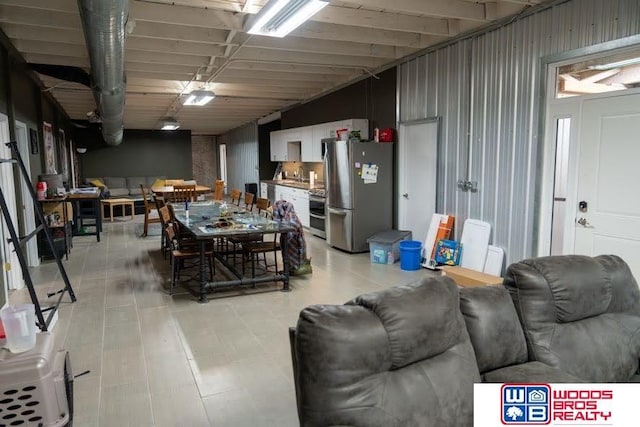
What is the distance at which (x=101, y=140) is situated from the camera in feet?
46.5

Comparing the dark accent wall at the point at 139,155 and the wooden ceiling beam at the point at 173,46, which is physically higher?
the wooden ceiling beam at the point at 173,46

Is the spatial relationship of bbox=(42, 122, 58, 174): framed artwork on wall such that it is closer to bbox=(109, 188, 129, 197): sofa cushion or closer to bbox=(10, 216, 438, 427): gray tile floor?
bbox=(10, 216, 438, 427): gray tile floor

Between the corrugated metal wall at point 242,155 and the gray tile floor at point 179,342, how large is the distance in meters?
8.10

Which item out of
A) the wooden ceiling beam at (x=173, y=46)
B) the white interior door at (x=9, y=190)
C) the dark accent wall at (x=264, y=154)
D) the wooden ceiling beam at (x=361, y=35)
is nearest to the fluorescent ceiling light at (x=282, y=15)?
the wooden ceiling beam at (x=361, y=35)

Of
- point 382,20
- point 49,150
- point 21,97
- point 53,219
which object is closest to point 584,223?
point 382,20

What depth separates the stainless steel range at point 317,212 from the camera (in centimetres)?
754

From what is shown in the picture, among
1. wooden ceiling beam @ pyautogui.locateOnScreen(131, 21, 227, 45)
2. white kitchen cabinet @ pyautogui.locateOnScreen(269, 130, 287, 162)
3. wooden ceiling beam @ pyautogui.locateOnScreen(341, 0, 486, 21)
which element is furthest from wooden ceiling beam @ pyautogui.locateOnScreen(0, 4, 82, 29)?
white kitchen cabinet @ pyautogui.locateOnScreen(269, 130, 287, 162)

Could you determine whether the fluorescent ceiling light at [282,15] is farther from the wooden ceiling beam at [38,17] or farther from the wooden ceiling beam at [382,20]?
the wooden ceiling beam at [38,17]

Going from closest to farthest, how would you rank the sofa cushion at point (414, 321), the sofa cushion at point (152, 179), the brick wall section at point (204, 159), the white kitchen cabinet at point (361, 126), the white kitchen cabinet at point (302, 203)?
the sofa cushion at point (414, 321) → the white kitchen cabinet at point (361, 126) → the white kitchen cabinet at point (302, 203) → the sofa cushion at point (152, 179) → the brick wall section at point (204, 159)

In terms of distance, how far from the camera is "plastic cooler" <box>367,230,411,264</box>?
6.02 metres

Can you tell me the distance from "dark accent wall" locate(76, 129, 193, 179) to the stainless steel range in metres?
8.80

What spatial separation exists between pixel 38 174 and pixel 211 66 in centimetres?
313

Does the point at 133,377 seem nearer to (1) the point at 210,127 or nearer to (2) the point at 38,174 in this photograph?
(2) the point at 38,174

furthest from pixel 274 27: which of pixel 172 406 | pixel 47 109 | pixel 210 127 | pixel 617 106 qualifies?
pixel 210 127
